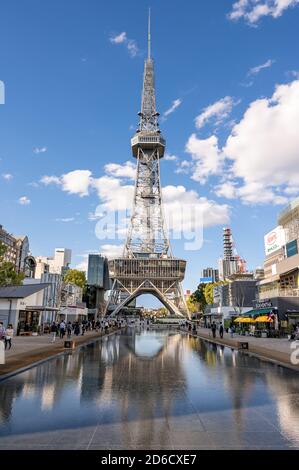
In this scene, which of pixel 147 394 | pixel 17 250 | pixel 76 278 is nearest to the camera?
pixel 147 394

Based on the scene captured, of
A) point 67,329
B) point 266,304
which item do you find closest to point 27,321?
point 67,329

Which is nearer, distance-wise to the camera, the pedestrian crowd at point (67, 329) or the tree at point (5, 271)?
the pedestrian crowd at point (67, 329)

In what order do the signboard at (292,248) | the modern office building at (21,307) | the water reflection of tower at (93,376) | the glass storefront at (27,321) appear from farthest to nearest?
the signboard at (292,248) → the glass storefront at (27,321) → the modern office building at (21,307) → the water reflection of tower at (93,376)

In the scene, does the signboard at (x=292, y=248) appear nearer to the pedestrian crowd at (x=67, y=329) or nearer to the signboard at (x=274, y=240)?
the signboard at (x=274, y=240)

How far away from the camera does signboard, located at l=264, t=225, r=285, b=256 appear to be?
70062mm

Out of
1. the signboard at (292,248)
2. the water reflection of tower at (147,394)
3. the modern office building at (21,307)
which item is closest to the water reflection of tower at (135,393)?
the water reflection of tower at (147,394)

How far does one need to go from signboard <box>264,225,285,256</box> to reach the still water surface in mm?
57493

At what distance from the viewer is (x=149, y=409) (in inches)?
368

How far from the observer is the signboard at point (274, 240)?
230 ft

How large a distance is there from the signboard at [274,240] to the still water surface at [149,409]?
57493 mm

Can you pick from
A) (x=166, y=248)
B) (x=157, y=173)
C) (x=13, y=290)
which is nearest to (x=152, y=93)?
(x=157, y=173)

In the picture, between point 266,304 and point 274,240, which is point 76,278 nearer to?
point 274,240

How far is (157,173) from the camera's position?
141 metres

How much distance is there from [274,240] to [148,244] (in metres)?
67.1
